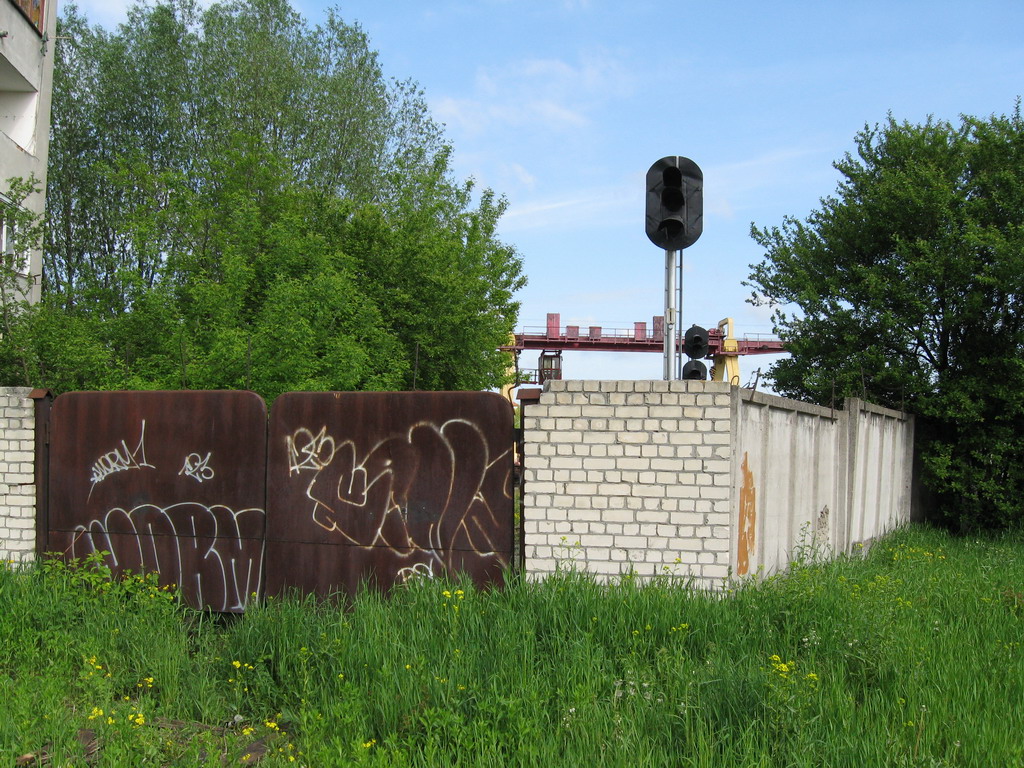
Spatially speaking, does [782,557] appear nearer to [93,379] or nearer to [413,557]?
[413,557]

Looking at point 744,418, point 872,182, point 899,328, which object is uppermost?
point 872,182

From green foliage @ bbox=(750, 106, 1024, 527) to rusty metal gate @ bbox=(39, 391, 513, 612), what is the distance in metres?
8.32

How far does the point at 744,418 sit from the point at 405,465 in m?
2.68

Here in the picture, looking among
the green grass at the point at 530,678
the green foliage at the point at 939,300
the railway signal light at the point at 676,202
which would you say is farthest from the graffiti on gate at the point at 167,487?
the green foliage at the point at 939,300

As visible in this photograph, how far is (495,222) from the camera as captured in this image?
24047 millimetres

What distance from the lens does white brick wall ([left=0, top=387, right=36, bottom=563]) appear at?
788cm

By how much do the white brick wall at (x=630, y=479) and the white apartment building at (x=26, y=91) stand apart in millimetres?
14698

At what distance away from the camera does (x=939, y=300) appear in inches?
539

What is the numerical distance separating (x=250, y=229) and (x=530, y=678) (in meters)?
11.3

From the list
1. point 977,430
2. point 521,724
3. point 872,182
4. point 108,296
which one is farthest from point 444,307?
point 521,724

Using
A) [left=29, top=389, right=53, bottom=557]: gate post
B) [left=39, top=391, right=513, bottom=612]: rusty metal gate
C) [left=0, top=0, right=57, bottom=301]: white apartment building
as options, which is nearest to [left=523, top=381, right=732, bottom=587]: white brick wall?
[left=39, top=391, right=513, bottom=612]: rusty metal gate

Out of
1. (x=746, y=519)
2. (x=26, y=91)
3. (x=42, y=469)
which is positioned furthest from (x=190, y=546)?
(x=26, y=91)

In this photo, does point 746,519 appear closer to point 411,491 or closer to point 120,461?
point 411,491

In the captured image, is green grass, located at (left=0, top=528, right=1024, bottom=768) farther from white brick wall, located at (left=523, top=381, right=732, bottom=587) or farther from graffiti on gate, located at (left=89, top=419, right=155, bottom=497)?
graffiti on gate, located at (left=89, top=419, right=155, bottom=497)
